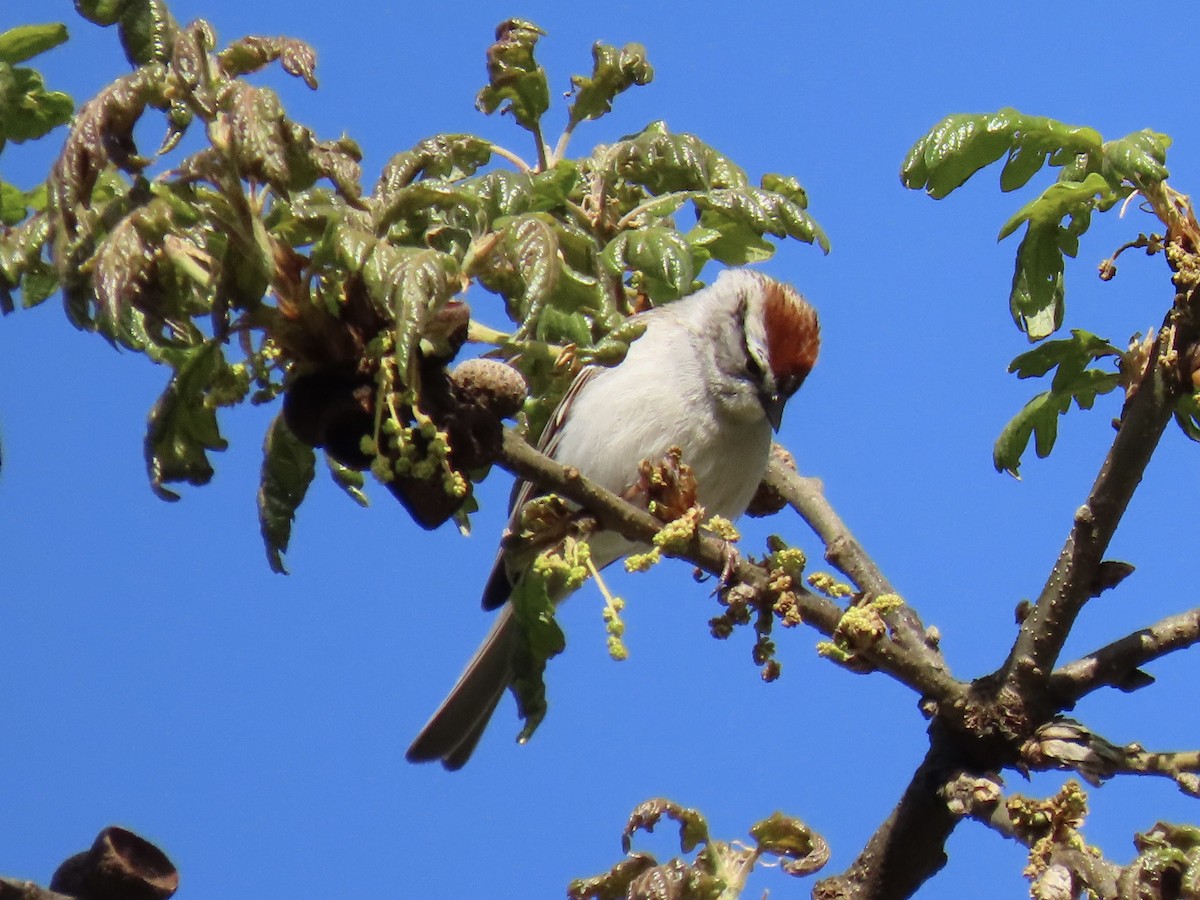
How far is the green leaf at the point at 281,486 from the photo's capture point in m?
2.36

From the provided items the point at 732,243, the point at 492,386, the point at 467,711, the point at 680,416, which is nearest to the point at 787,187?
the point at 732,243

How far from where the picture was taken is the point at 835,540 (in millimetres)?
3225

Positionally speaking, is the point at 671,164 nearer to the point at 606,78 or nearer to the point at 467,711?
the point at 606,78

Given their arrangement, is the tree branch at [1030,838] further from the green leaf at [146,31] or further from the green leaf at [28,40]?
the green leaf at [28,40]

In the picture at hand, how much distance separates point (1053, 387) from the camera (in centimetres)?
272

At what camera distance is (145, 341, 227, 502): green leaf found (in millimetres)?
2207

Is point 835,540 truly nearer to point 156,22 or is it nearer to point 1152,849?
point 1152,849

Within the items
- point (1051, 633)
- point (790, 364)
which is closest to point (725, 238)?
point (1051, 633)

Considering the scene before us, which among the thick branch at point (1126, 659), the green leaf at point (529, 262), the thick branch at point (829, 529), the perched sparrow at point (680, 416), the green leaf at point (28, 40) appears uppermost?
the perched sparrow at point (680, 416)

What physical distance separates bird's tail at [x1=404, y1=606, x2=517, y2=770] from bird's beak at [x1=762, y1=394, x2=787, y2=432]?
3.63ft

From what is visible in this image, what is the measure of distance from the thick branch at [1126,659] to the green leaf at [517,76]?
1604 millimetres

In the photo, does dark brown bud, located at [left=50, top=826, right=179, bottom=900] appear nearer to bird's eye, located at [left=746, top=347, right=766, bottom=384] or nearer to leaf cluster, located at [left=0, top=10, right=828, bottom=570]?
leaf cluster, located at [left=0, top=10, right=828, bottom=570]

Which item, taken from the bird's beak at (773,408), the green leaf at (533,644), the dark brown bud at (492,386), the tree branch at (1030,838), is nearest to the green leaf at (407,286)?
the dark brown bud at (492,386)

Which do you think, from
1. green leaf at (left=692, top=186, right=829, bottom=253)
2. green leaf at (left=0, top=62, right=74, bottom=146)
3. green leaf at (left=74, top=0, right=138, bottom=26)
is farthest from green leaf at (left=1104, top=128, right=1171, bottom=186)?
green leaf at (left=0, top=62, right=74, bottom=146)
